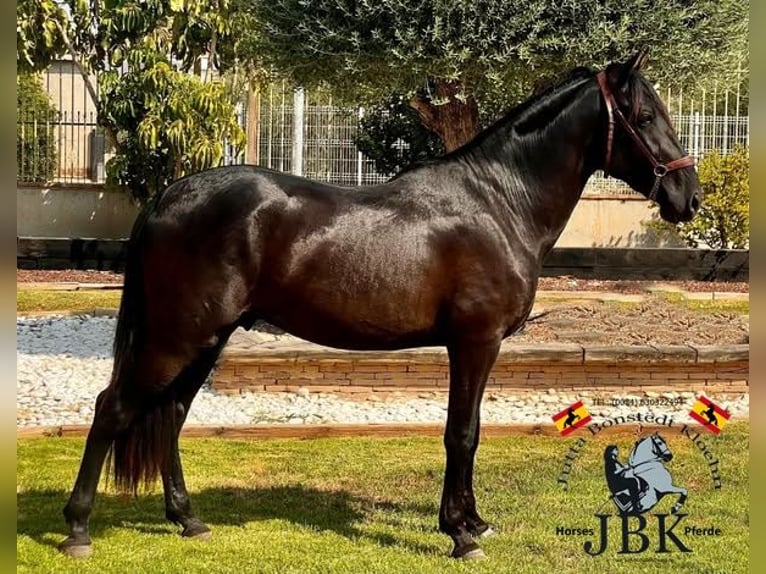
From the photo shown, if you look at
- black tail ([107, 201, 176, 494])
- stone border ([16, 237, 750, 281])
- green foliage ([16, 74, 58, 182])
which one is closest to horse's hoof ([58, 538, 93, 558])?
black tail ([107, 201, 176, 494])

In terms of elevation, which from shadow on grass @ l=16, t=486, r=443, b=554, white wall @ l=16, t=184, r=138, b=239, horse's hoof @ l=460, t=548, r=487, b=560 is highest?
white wall @ l=16, t=184, r=138, b=239

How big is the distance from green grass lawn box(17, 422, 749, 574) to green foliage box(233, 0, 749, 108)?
330 centimetres

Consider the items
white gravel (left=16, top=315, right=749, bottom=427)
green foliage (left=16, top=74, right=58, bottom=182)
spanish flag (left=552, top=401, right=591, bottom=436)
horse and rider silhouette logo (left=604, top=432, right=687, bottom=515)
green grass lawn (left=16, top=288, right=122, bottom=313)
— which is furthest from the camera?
green foliage (left=16, top=74, right=58, bottom=182)

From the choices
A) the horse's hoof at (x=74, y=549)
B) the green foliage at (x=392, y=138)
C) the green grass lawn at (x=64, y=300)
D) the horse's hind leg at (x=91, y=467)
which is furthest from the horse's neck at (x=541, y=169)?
the green foliage at (x=392, y=138)

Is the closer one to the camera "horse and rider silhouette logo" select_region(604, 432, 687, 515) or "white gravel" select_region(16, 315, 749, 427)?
"horse and rider silhouette logo" select_region(604, 432, 687, 515)

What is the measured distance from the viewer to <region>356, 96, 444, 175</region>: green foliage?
51.5 ft

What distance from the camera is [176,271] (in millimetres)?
4434

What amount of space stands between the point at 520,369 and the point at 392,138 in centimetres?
885

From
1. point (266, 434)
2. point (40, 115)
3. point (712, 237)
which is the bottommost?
point (266, 434)

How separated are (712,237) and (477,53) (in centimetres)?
778

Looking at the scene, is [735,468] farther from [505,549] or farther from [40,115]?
[40,115]

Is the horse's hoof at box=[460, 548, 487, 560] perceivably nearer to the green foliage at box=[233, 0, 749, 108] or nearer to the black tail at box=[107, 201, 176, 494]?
the black tail at box=[107, 201, 176, 494]

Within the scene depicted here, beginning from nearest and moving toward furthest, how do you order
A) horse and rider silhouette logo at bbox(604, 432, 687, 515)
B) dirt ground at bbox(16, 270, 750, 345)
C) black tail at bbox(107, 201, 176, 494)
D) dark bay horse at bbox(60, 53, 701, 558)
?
1. dark bay horse at bbox(60, 53, 701, 558)
2. black tail at bbox(107, 201, 176, 494)
3. horse and rider silhouette logo at bbox(604, 432, 687, 515)
4. dirt ground at bbox(16, 270, 750, 345)

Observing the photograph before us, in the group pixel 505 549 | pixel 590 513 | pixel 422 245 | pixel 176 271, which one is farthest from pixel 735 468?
pixel 176 271
